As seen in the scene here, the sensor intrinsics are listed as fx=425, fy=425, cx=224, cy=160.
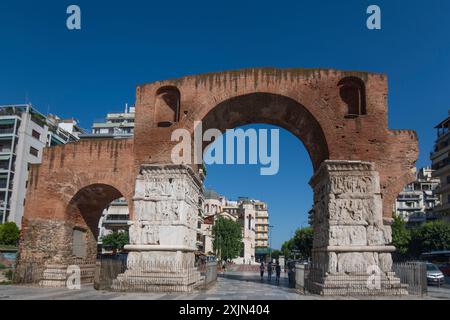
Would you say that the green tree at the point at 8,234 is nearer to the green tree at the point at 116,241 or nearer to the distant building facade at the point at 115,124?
the green tree at the point at 116,241

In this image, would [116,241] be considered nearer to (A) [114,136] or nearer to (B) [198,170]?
(A) [114,136]

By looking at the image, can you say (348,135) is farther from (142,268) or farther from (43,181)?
(43,181)

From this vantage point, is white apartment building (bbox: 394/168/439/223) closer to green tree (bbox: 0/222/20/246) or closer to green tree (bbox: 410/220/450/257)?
green tree (bbox: 410/220/450/257)

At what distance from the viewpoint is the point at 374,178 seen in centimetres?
1380

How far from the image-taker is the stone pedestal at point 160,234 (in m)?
13.6

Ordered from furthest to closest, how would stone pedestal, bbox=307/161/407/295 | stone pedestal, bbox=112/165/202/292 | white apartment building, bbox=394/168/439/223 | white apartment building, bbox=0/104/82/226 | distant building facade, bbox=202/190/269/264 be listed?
white apartment building, bbox=394/168/439/223 → distant building facade, bbox=202/190/269/264 → white apartment building, bbox=0/104/82/226 → stone pedestal, bbox=112/165/202/292 → stone pedestal, bbox=307/161/407/295

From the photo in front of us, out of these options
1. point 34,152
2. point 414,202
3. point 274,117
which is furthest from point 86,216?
point 414,202

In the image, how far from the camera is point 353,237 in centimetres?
1330

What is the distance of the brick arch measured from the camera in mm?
15227

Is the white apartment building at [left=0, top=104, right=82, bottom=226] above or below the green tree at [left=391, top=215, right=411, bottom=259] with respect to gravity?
above

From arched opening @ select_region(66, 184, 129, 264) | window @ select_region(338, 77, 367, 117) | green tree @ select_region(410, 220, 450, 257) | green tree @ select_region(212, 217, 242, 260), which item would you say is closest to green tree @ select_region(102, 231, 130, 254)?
green tree @ select_region(212, 217, 242, 260)

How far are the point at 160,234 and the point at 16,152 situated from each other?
3171 centimetres

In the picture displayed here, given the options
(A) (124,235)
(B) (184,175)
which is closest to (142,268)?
(B) (184,175)

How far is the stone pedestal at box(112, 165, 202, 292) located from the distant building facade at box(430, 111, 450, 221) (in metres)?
36.7
